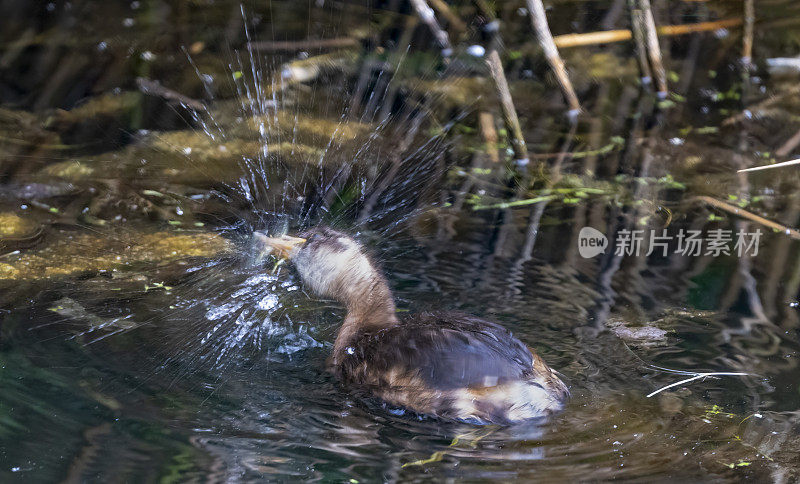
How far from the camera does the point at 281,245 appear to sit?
474 centimetres

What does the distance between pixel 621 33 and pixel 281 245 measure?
391cm

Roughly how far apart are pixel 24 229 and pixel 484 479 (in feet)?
11.0

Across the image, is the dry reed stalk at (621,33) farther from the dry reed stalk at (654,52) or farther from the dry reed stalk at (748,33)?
the dry reed stalk at (654,52)

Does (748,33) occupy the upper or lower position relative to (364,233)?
upper

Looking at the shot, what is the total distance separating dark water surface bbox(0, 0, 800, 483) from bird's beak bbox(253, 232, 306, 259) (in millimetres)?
80

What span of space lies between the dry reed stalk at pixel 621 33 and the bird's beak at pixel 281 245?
316 cm

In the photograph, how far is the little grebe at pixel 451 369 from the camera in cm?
351

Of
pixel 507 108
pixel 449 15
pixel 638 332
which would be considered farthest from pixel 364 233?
pixel 449 15

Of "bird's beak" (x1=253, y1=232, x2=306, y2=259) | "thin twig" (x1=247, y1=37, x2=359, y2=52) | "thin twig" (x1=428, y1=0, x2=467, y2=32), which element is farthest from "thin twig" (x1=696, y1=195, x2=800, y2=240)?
"thin twig" (x1=247, y1=37, x2=359, y2=52)

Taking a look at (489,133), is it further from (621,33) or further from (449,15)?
(621,33)

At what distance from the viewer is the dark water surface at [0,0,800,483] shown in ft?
10.7

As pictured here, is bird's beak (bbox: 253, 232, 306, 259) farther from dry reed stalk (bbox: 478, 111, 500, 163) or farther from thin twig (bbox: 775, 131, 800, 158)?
thin twig (bbox: 775, 131, 800, 158)

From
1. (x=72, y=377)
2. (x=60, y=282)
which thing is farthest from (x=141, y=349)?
(x=60, y=282)

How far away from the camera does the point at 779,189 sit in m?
5.77
